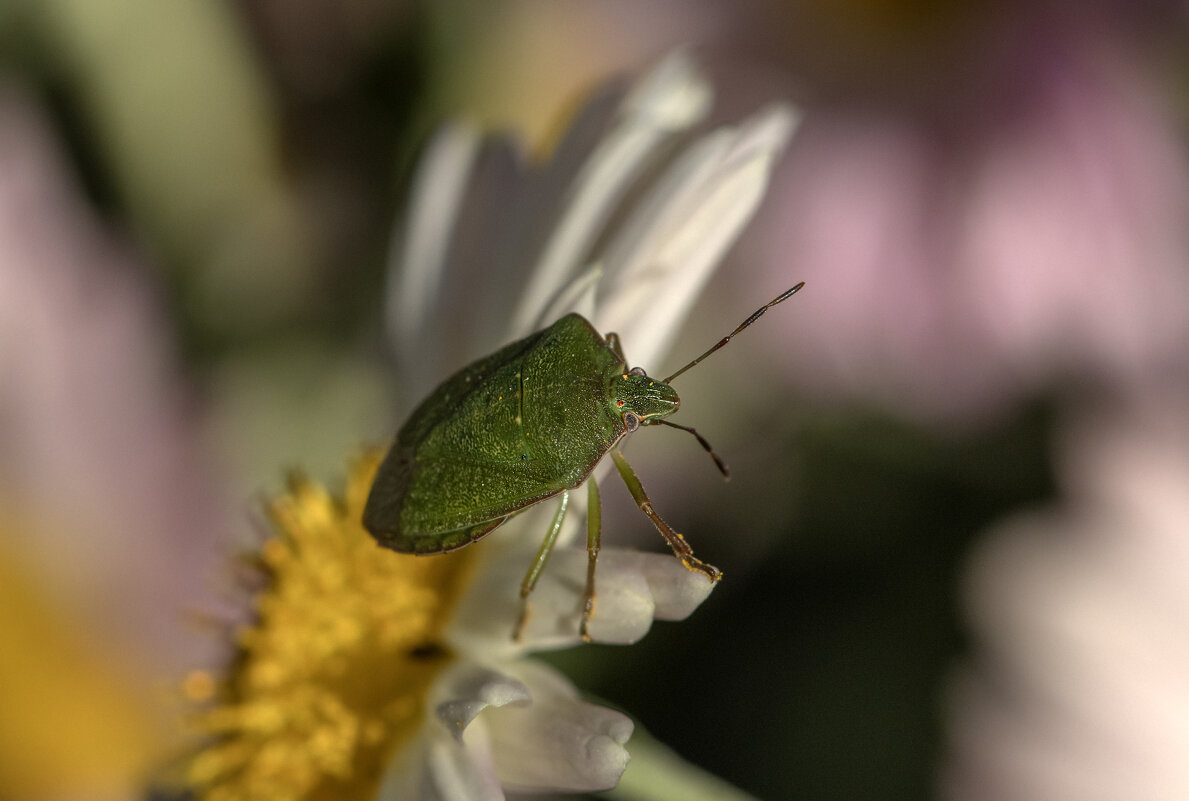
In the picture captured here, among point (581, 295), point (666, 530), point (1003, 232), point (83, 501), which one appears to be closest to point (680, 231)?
point (581, 295)

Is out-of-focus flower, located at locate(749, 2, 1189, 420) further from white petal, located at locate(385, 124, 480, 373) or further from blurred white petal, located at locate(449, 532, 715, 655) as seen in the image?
blurred white petal, located at locate(449, 532, 715, 655)

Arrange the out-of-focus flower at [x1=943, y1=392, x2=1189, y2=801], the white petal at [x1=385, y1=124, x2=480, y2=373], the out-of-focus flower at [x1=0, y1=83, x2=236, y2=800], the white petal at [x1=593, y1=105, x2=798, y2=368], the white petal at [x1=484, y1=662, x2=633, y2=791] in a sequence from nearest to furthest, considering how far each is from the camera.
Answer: the white petal at [x1=484, y1=662, x2=633, y2=791] < the white petal at [x1=593, y1=105, x2=798, y2=368] < the white petal at [x1=385, y1=124, x2=480, y2=373] < the out-of-focus flower at [x1=943, y1=392, x2=1189, y2=801] < the out-of-focus flower at [x1=0, y1=83, x2=236, y2=800]

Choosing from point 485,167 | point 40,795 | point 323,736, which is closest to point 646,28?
point 485,167

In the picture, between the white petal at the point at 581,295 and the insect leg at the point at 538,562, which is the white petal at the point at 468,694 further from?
the white petal at the point at 581,295

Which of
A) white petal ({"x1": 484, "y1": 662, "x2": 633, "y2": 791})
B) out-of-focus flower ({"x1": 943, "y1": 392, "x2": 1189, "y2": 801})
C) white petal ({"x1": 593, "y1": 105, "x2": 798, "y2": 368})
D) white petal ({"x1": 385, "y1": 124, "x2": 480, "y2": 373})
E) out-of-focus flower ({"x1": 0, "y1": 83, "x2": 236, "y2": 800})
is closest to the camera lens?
white petal ({"x1": 484, "y1": 662, "x2": 633, "y2": 791})

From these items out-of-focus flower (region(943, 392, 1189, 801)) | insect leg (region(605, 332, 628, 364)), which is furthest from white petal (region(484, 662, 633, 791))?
out-of-focus flower (region(943, 392, 1189, 801))

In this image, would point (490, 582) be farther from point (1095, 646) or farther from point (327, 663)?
point (1095, 646)

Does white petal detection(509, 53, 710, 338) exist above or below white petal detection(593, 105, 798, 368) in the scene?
above

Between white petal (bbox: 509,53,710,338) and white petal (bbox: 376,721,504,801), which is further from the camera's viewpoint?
white petal (bbox: 509,53,710,338)
